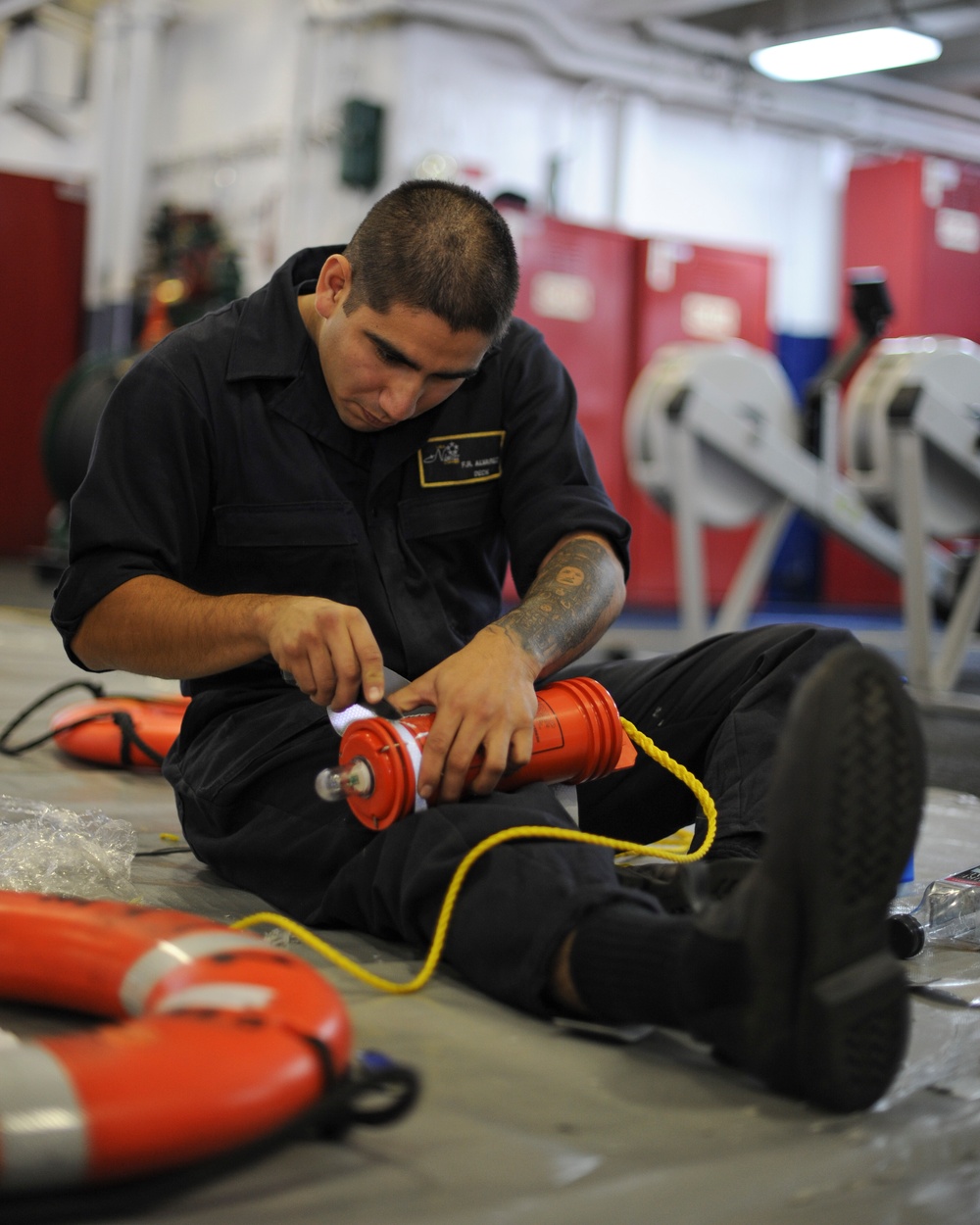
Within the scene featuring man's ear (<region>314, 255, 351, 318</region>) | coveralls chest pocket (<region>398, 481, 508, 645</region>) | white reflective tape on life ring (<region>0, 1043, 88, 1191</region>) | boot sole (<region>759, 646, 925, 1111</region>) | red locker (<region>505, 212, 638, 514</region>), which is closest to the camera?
white reflective tape on life ring (<region>0, 1043, 88, 1191</region>)

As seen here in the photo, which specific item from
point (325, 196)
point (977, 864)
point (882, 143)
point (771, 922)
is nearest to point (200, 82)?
point (325, 196)

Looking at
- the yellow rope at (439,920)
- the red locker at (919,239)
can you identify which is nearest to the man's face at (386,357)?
the yellow rope at (439,920)

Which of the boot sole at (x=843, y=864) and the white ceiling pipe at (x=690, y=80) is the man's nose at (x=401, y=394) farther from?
the white ceiling pipe at (x=690, y=80)

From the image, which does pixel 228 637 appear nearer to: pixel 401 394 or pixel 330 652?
pixel 330 652

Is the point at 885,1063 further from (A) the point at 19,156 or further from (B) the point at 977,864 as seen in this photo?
(A) the point at 19,156

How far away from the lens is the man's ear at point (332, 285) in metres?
1.61

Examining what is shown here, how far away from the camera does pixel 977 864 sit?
2109 mm

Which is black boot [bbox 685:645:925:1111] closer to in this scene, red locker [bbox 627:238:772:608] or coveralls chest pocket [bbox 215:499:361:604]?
coveralls chest pocket [bbox 215:499:361:604]

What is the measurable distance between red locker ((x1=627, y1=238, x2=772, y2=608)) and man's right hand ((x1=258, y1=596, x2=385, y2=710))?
20.9 feet

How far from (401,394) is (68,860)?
0.68 meters

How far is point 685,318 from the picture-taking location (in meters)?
7.92

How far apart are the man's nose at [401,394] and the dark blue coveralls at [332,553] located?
142 mm

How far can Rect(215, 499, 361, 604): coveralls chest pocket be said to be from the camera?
1650 mm

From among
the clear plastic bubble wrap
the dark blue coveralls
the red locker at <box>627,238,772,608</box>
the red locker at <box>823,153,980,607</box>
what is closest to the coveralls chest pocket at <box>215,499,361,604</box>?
the dark blue coveralls
